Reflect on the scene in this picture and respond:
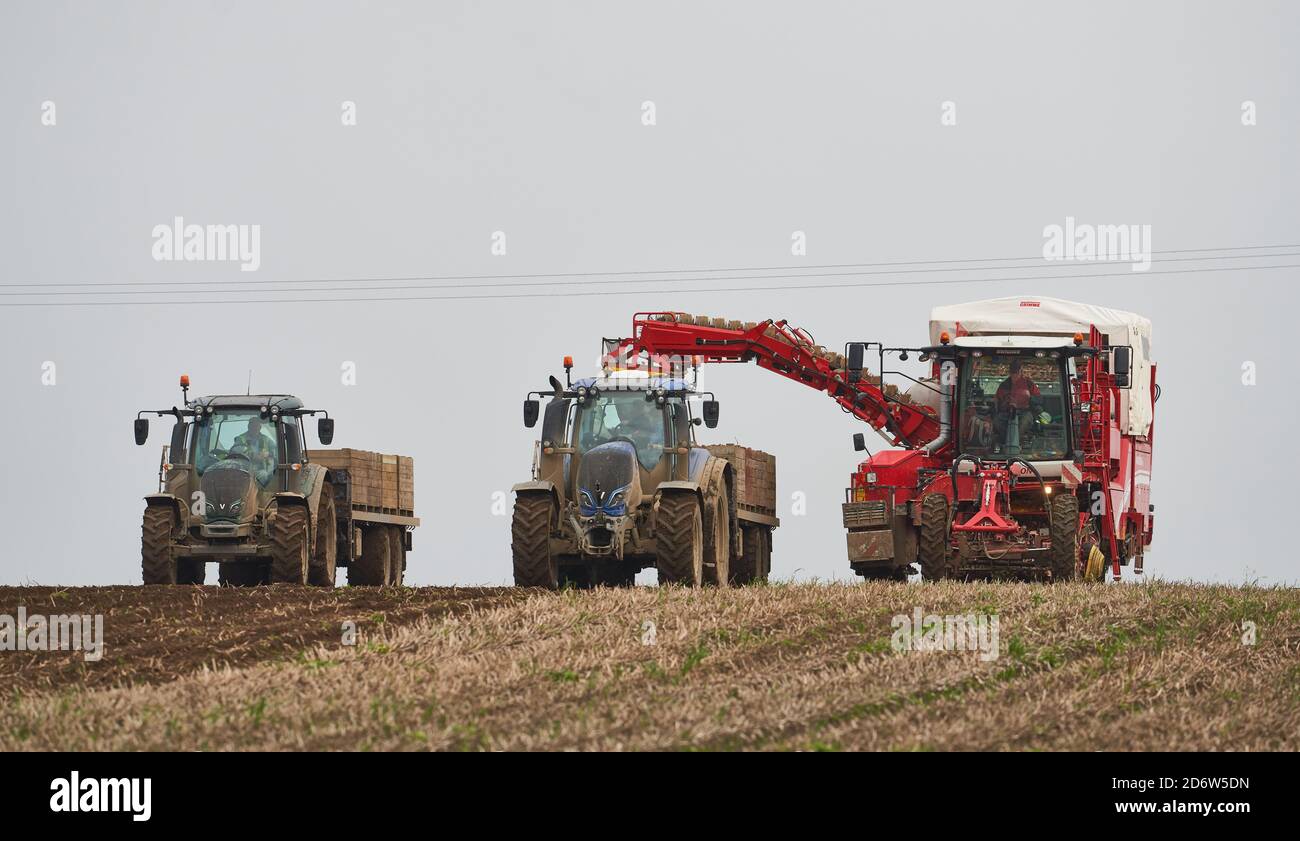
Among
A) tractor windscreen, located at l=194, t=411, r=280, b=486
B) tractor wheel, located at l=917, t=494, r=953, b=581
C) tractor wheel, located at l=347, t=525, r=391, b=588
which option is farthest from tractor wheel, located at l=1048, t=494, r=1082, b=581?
tractor wheel, located at l=347, t=525, r=391, b=588

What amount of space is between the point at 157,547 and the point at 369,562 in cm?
539

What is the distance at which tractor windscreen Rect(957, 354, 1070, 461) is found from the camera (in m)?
25.4

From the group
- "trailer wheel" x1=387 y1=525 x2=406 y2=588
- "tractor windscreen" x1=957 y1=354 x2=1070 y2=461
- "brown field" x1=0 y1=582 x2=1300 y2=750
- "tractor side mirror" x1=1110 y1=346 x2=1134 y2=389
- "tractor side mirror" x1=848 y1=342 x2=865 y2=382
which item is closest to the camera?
"brown field" x1=0 y1=582 x2=1300 y2=750

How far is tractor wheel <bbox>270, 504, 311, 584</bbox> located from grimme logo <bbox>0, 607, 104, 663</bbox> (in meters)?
5.00

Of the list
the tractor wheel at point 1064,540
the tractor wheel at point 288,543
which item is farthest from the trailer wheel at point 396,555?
the tractor wheel at point 1064,540

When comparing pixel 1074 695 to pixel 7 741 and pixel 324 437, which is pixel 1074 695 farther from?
pixel 324 437

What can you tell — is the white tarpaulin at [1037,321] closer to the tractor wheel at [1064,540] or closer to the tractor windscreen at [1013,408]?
the tractor windscreen at [1013,408]

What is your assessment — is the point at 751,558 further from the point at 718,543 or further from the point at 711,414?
the point at 711,414

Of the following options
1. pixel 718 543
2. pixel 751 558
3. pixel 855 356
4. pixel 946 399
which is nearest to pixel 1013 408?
pixel 946 399

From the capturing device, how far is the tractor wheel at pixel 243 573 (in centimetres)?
2778

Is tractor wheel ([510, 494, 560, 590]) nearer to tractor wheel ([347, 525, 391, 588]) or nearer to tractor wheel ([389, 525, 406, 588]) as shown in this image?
tractor wheel ([347, 525, 391, 588])

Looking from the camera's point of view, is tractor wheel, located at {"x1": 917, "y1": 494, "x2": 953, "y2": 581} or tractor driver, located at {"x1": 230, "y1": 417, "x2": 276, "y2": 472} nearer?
tractor wheel, located at {"x1": 917, "y1": 494, "x2": 953, "y2": 581}

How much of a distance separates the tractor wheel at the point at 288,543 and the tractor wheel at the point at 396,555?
205 inches

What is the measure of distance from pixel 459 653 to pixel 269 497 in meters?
9.38
